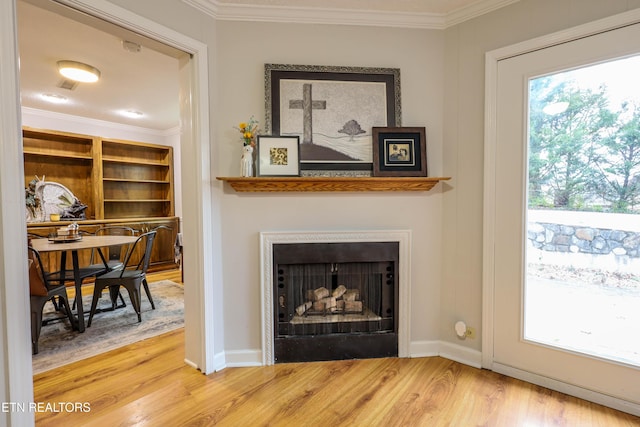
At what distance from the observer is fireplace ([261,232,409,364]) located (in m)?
2.14

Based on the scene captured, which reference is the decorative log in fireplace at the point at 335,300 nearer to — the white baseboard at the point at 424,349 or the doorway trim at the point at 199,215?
the white baseboard at the point at 424,349

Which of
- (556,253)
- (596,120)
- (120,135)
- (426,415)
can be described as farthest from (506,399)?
(120,135)

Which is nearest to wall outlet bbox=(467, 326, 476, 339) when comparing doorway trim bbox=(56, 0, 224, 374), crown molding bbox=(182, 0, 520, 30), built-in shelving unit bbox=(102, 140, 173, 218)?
doorway trim bbox=(56, 0, 224, 374)

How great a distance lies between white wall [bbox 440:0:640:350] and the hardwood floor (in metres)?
0.40

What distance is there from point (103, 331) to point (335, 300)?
2209 mm

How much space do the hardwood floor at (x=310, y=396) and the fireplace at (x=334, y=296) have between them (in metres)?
0.12

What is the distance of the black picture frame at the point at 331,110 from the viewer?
2.09 metres

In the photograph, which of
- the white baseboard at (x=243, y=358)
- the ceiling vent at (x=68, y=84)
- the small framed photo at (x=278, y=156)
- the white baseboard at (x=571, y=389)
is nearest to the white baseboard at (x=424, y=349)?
the white baseboard at (x=571, y=389)

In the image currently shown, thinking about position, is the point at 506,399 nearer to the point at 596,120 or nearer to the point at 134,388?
the point at 596,120

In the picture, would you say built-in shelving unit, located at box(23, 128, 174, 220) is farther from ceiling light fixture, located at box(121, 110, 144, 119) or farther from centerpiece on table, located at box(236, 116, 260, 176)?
centerpiece on table, located at box(236, 116, 260, 176)

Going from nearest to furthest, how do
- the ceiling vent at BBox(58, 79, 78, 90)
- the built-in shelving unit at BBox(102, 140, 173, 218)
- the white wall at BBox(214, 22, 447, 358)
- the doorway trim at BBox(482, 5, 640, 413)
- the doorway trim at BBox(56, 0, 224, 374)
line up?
the doorway trim at BBox(482, 5, 640, 413) < the doorway trim at BBox(56, 0, 224, 374) < the white wall at BBox(214, 22, 447, 358) < the ceiling vent at BBox(58, 79, 78, 90) < the built-in shelving unit at BBox(102, 140, 173, 218)

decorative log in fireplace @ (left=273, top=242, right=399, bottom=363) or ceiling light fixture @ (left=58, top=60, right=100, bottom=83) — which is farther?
ceiling light fixture @ (left=58, top=60, right=100, bottom=83)

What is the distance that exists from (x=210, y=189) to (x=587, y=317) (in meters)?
2.46

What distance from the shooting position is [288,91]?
2094mm
